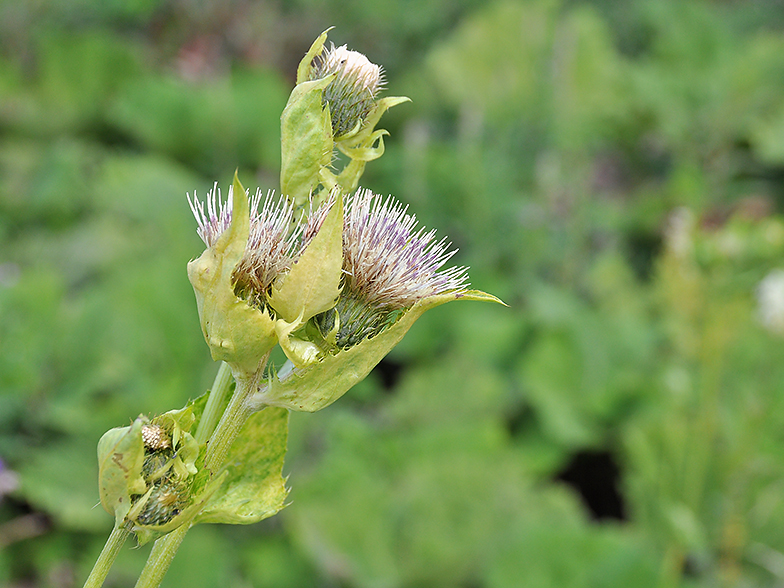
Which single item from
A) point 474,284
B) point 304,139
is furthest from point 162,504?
point 474,284

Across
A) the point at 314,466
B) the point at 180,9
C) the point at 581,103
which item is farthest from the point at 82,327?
the point at 180,9

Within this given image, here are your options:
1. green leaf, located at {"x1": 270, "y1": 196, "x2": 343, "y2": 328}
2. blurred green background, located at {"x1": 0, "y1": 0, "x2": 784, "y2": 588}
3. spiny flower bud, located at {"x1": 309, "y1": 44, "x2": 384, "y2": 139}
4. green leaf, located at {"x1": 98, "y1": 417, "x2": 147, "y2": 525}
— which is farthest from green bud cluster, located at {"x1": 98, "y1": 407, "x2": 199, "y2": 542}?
blurred green background, located at {"x1": 0, "y1": 0, "x2": 784, "y2": 588}

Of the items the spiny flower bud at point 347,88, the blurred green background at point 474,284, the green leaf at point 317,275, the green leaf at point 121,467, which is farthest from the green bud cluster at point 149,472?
the blurred green background at point 474,284

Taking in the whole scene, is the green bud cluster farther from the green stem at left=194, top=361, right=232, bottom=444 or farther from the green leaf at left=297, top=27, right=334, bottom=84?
the green leaf at left=297, top=27, right=334, bottom=84

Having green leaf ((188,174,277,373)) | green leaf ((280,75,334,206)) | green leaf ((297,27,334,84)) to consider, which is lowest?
green leaf ((188,174,277,373))

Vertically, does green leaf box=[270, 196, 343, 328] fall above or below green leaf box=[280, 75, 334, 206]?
below

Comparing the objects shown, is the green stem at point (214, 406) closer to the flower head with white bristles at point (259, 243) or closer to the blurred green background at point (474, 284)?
the flower head with white bristles at point (259, 243)

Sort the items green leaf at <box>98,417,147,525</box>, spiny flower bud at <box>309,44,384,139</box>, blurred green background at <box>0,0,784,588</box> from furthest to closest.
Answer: blurred green background at <box>0,0,784,588</box> < spiny flower bud at <box>309,44,384,139</box> < green leaf at <box>98,417,147,525</box>

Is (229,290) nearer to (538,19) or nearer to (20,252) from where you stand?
(20,252)

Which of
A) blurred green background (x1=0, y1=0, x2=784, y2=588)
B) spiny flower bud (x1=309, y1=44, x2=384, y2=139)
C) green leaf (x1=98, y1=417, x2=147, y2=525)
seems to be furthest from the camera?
blurred green background (x1=0, y1=0, x2=784, y2=588)
